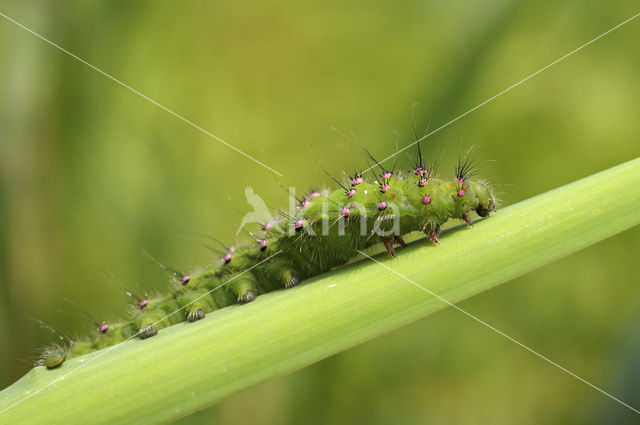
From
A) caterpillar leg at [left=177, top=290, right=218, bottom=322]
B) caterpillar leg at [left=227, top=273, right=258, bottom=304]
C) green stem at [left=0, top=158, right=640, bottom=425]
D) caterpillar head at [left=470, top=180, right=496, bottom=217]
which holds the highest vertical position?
caterpillar head at [left=470, top=180, right=496, bottom=217]

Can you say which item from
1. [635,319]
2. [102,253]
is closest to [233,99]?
[102,253]

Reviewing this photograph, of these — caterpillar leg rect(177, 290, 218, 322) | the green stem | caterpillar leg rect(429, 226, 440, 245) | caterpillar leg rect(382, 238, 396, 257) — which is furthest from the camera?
caterpillar leg rect(177, 290, 218, 322)

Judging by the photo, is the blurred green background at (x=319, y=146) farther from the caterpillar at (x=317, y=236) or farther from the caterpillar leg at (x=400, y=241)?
the caterpillar leg at (x=400, y=241)

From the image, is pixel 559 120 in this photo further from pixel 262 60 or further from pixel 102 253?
pixel 102 253

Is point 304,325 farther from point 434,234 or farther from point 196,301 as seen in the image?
point 196,301

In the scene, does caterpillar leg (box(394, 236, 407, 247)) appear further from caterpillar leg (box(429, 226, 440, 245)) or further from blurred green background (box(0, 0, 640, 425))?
blurred green background (box(0, 0, 640, 425))

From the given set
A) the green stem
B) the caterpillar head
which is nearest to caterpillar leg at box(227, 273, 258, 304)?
the green stem
